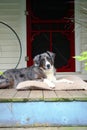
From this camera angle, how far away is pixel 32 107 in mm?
3500

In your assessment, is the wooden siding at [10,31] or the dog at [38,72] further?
the wooden siding at [10,31]

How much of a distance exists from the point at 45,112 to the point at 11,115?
1.10 ft

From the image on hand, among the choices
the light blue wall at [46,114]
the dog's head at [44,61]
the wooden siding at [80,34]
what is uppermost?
the wooden siding at [80,34]

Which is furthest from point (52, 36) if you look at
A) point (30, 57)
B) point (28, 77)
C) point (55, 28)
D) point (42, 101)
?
point (42, 101)

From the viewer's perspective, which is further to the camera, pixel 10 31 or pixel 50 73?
pixel 10 31

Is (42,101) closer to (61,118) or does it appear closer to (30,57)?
(61,118)

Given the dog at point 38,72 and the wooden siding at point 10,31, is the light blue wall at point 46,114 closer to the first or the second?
the dog at point 38,72

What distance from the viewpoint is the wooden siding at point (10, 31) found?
705 cm

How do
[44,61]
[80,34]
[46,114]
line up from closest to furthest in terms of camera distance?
[46,114]
[44,61]
[80,34]

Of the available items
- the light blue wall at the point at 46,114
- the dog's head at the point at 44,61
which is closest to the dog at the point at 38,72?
the dog's head at the point at 44,61

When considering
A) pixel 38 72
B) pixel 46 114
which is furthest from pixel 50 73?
pixel 46 114

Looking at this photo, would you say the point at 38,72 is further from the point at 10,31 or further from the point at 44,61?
the point at 10,31

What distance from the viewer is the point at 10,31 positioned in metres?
7.05

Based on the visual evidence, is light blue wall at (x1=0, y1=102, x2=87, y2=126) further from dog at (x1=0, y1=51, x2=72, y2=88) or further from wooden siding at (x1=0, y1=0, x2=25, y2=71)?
wooden siding at (x1=0, y1=0, x2=25, y2=71)
